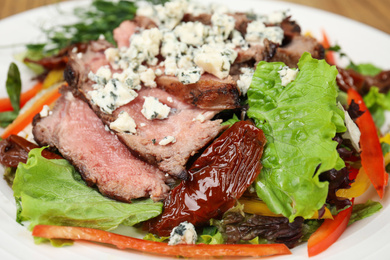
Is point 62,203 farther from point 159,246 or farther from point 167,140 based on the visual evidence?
point 167,140

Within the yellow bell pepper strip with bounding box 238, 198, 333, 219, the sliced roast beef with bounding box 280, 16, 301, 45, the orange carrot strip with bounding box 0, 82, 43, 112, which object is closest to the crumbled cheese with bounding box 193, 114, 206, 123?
the yellow bell pepper strip with bounding box 238, 198, 333, 219

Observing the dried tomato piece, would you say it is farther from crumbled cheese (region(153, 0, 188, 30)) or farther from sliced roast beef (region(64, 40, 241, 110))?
crumbled cheese (region(153, 0, 188, 30))

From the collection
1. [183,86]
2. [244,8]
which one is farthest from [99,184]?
[244,8]

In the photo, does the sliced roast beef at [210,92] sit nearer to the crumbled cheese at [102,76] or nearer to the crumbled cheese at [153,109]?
the crumbled cheese at [153,109]

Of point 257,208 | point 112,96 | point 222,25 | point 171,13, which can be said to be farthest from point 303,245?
point 171,13

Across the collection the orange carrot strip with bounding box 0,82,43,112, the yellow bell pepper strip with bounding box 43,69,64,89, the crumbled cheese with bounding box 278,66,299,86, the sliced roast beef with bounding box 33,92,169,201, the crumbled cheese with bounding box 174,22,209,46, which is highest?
the crumbled cheese with bounding box 278,66,299,86

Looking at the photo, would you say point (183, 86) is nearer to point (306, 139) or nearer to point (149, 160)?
point (149, 160)

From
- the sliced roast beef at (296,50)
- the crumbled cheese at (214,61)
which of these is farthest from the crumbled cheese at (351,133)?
the crumbled cheese at (214,61)
